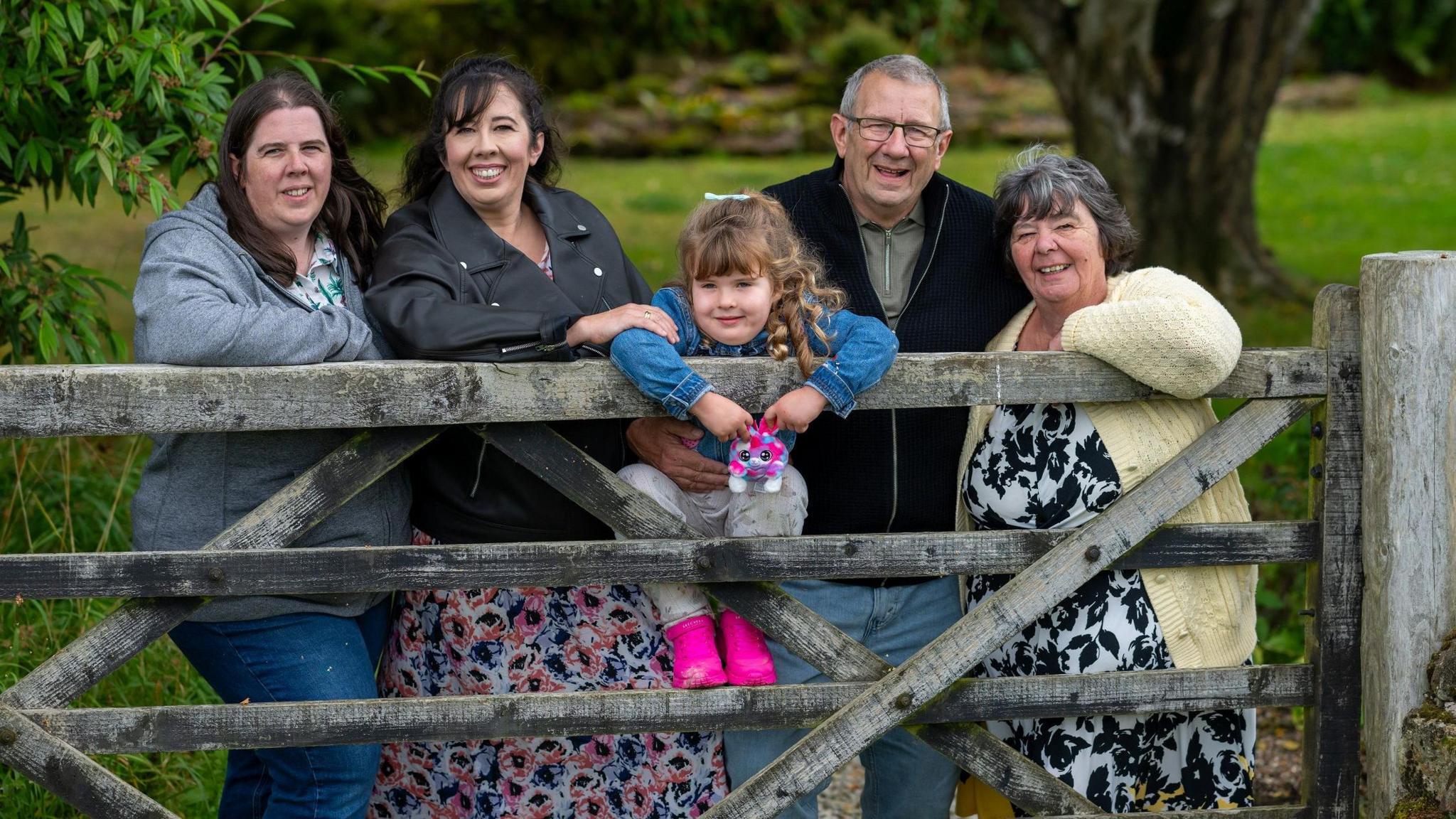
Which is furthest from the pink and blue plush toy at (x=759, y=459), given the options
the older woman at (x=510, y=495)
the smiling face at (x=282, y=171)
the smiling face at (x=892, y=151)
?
the smiling face at (x=282, y=171)

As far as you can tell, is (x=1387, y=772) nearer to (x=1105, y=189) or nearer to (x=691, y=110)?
(x=1105, y=189)

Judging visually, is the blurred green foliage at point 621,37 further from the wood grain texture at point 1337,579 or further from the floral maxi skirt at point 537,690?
the floral maxi skirt at point 537,690

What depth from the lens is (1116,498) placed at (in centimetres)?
311

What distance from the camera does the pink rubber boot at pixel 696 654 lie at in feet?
10.5

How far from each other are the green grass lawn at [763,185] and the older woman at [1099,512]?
17.1 inches

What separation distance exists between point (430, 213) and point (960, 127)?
537 inches

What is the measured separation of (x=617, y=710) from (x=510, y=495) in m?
0.54

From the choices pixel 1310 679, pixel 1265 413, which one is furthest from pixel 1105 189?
pixel 1310 679

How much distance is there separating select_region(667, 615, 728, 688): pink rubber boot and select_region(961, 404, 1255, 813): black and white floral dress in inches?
24.5

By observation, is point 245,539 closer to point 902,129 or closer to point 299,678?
point 299,678

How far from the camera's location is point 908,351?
340 centimetres

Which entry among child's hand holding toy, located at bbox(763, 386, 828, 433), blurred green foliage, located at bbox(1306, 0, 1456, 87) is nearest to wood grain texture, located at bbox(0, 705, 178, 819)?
child's hand holding toy, located at bbox(763, 386, 828, 433)

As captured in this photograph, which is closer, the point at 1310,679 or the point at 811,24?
the point at 1310,679

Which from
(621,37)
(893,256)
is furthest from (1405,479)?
(621,37)
